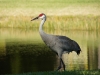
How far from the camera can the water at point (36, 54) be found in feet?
65.1

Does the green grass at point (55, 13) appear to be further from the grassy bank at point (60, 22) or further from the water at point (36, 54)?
the water at point (36, 54)

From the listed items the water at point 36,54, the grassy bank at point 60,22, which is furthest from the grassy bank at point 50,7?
the water at point 36,54

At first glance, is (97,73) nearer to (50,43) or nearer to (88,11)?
(50,43)

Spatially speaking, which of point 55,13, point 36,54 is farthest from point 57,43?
point 55,13

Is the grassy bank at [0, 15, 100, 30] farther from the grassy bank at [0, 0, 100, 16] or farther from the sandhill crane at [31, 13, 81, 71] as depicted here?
the sandhill crane at [31, 13, 81, 71]

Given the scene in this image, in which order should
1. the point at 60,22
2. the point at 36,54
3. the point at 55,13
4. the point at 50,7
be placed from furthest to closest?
the point at 50,7 → the point at 55,13 → the point at 60,22 → the point at 36,54

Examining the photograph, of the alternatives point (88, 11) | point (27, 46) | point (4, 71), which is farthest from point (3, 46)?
point (88, 11)

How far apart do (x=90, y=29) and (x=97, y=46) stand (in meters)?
7.72

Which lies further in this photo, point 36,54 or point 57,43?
→ point 36,54

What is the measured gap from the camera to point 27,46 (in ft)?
88.5

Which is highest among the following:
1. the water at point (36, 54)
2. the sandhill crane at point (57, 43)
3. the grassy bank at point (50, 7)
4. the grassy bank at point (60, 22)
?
the grassy bank at point (50, 7)

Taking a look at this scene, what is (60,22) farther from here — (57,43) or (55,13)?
(57,43)

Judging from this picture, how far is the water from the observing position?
19.8m

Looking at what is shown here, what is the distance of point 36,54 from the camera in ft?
77.2
